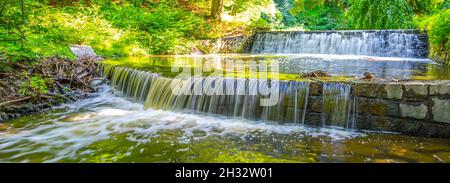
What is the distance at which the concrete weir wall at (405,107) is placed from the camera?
176 inches

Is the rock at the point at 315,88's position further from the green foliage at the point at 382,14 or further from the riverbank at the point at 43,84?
the green foliage at the point at 382,14

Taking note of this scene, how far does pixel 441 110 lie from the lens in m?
4.46

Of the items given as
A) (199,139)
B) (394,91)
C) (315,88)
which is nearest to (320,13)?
(315,88)

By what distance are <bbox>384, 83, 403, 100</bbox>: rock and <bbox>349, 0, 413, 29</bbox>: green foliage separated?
37.3ft

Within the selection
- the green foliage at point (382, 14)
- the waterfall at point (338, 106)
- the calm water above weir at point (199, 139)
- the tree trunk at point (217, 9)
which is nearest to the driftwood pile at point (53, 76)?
the calm water above weir at point (199, 139)

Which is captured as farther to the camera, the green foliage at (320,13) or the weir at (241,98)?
the green foliage at (320,13)

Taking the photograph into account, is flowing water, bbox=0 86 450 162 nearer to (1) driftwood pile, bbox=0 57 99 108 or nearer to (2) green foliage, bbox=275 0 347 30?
(1) driftwood pile, bbox=0 57 99 108

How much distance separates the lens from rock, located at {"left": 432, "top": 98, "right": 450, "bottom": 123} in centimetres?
443

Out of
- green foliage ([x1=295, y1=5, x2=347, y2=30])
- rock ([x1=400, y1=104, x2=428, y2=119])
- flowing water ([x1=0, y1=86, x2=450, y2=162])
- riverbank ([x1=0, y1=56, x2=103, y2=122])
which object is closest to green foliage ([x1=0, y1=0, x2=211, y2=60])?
riverbank ([x1=0, y1=56, x2=103, y2=122])

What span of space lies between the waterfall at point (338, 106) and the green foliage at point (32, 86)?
5236 mm

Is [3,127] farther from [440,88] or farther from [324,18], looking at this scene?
[324,18]

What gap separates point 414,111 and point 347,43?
8508 millimetres
